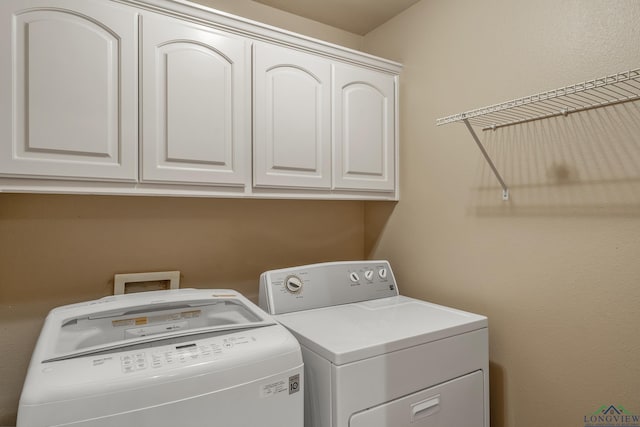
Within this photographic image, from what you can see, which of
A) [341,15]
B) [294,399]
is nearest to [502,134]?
[341,15]

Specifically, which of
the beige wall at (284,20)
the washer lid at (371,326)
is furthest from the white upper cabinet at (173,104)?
the washer lid at (371,326)

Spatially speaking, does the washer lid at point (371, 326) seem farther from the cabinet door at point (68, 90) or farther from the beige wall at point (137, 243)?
the cabinet door at point (68, 90)

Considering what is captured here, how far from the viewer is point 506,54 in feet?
4.90

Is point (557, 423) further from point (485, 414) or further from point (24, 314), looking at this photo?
point (24, 314)

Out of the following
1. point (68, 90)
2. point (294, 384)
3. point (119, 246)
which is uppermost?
point (68, 90)

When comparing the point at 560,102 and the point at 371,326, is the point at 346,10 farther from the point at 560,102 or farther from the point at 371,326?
the point at 371,326

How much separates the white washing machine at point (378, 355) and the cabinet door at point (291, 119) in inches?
17.3

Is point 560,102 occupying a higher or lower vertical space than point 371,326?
higher

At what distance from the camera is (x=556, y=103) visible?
1.33m

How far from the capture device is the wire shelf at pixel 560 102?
3.33 ft

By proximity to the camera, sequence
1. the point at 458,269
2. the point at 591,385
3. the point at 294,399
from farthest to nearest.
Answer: the point at 458,269 → the point at 591,385 → the point at 294,399

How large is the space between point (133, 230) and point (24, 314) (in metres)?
0.49

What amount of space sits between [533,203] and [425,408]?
867 mm

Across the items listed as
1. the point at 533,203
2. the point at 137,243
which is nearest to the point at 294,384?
the point at 137,243
